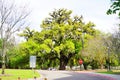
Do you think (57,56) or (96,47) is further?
(57,56)

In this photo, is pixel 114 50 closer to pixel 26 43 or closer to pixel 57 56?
pixel 57 56

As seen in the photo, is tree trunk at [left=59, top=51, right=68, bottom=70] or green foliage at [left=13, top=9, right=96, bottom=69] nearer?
green foliage at [left=13, top=9, right=96, bottom=69]

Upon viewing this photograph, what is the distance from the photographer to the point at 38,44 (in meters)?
93.6

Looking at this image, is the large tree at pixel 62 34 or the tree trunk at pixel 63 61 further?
the tree trunk at pixel 63 61

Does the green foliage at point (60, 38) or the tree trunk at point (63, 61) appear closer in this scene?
the green foliage at point (60, 38)

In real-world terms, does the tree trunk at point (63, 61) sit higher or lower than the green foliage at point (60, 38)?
lower

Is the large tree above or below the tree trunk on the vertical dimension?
above

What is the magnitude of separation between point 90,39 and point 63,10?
1131 centimetres

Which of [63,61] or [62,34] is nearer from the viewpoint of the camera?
[62,34]

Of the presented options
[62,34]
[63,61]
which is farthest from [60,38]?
[63,61]

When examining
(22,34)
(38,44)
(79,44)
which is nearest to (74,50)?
(79,44)

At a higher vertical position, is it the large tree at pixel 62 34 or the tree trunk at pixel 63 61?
the large tree at pixel 62 34

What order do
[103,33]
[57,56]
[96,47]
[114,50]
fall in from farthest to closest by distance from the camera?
[103,33] < [57,56] < [96,47] < [114,50]

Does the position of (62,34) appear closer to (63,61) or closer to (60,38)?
(60,38)
